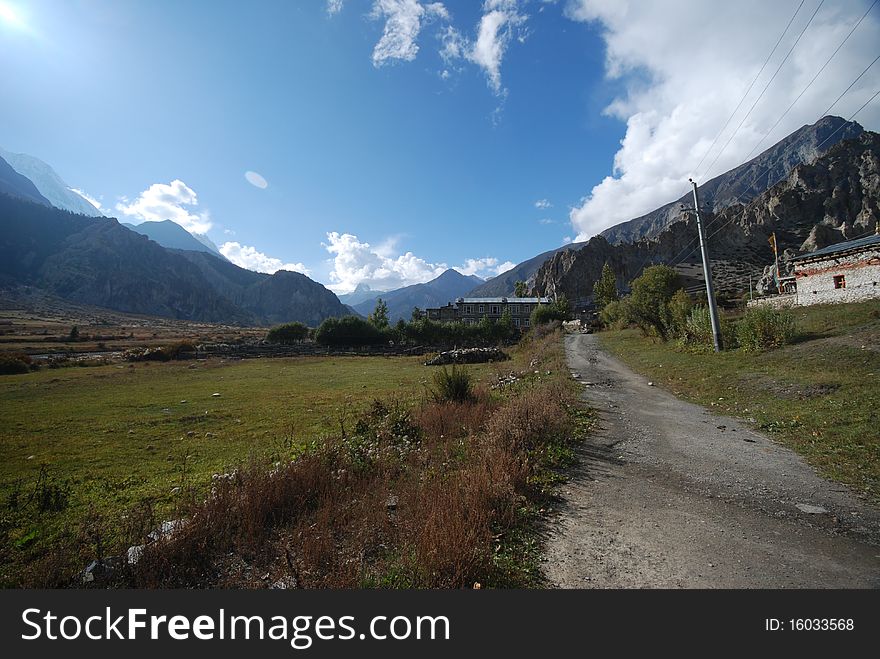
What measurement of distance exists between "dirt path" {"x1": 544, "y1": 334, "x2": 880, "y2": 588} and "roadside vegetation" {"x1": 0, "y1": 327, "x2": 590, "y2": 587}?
69cm

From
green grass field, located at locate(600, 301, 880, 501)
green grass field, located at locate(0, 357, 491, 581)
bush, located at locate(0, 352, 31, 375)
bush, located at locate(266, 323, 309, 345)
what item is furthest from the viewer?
bush, located at locate(266, 323, 309, 345)

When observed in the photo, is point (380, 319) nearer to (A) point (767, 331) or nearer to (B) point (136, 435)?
(B) point (136, 435)

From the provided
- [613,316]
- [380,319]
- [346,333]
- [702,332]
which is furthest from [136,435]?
[380,319]

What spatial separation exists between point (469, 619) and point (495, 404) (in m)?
9.94

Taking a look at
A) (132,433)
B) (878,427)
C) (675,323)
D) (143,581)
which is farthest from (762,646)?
(675,323)

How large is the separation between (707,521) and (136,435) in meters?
Answer: 18.5

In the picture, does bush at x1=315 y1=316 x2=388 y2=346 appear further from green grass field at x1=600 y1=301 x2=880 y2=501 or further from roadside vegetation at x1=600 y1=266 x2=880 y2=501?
green grass field at x1=600 y1=301 x2=880 y2=501

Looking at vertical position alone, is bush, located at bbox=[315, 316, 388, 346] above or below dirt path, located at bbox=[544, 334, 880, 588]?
above

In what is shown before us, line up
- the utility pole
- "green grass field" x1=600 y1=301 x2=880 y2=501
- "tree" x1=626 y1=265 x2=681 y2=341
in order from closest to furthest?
"green grass field" x1=600 y1=301 x2=880 y2=501 < the utility pole < "tree" x1=626 y1=265 x2=681 y2=341

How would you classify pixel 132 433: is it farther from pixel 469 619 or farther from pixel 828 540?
pixel 828 540

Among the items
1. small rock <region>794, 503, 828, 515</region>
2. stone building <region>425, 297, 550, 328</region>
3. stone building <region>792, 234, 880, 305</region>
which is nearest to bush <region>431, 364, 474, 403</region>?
small rock <region>794, 503, 828, 515</region>

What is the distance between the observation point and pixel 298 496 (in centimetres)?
651

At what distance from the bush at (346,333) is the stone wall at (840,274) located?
230 feet

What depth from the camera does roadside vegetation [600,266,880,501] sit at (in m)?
7.63
